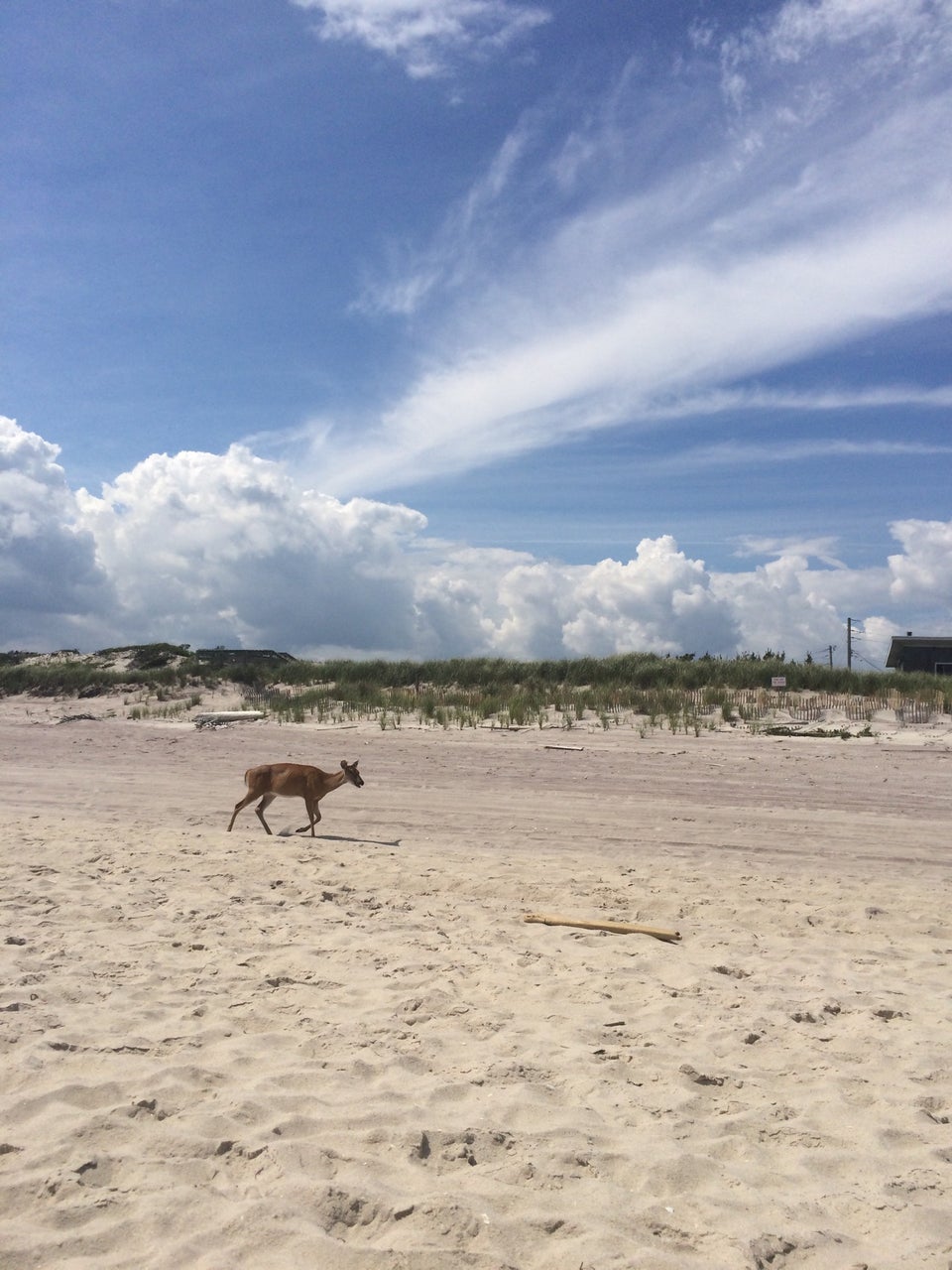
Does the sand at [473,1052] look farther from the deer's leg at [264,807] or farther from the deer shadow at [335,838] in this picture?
the deer's leg at [264,807]

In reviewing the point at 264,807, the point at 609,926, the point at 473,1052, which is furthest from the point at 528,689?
the point at 473,1052

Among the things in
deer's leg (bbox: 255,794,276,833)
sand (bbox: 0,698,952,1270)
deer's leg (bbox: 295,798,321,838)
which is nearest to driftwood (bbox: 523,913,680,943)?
sand (bbox: 0,698,952,1270)

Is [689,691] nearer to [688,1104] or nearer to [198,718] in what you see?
[198,718]

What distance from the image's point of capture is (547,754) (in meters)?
16.9

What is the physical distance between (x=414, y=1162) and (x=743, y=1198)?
4.13ft

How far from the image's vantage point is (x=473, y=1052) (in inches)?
180

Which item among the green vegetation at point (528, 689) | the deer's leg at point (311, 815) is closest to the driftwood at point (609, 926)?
the deer's leg at point (311, 815)

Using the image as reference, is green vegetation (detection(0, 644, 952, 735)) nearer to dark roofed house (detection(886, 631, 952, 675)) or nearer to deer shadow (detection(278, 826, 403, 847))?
deer shadow (detection(278, 826, 403, 847))

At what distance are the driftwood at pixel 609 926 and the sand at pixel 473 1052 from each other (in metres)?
0.15

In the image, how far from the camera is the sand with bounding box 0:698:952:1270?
3.16 meters

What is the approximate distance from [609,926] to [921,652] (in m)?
43.8

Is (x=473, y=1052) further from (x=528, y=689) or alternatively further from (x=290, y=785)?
(x=528, y=689)

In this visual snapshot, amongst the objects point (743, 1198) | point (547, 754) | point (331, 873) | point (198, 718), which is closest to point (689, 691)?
point (547, 754)

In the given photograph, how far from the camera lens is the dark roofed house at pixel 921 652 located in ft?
146
